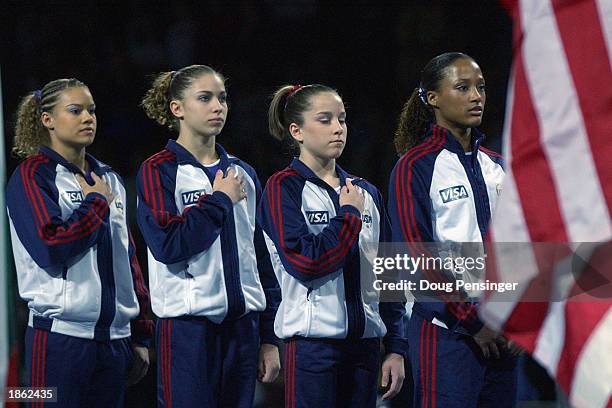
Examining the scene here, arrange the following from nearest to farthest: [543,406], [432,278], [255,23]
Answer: [432,278] → [543,406] → [255,23]

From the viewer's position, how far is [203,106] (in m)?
3.85

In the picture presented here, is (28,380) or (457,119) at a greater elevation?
(457,119)

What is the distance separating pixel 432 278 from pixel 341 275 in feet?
1.21

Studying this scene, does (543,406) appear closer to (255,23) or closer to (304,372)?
(304,372)

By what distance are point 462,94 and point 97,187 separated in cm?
139

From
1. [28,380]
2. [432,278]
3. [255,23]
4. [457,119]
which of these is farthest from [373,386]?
[255,23]

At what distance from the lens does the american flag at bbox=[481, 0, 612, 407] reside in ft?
6.21

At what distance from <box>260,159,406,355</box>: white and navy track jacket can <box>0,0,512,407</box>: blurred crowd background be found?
4.74 feet

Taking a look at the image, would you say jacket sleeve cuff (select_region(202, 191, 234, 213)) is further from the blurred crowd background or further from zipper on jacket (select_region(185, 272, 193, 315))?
the blurred crowd background

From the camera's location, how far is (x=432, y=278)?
11.4 feet

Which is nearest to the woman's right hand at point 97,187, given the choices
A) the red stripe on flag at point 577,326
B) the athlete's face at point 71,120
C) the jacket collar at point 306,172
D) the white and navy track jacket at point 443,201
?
the athlete's face at point 71,120

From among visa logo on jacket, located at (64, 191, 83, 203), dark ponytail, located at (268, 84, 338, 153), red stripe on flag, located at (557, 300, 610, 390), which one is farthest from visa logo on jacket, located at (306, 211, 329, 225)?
red stripe on flag, located at (557, 300, 610, 390)

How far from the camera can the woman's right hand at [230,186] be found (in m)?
3.68

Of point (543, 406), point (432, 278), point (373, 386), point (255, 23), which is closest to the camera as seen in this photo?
point (432, 278)
